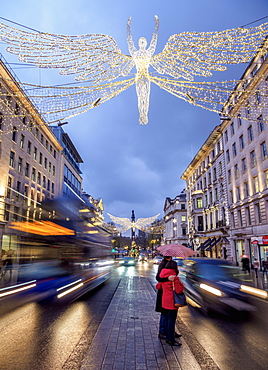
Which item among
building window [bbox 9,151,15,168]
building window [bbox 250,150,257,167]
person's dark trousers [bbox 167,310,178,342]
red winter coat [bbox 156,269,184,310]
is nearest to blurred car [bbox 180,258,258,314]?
person's dark trousers [bbox 167,310,178,342]

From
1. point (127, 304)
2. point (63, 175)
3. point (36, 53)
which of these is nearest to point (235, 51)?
point (36, 53)

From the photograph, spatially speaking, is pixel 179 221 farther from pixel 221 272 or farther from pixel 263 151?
pixel 221 272

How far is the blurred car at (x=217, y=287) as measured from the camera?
11.7 metres

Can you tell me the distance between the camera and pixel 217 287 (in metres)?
15.7

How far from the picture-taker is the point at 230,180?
39.7 meters

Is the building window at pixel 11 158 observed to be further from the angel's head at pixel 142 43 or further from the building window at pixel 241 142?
the angel's head at pixel 142 43

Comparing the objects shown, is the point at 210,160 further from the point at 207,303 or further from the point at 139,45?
the point at 139,45

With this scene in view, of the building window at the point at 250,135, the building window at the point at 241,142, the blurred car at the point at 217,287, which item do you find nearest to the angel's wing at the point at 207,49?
the blurred car at the point at 217,287

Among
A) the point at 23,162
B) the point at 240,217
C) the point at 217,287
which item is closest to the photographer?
the point at 217,287

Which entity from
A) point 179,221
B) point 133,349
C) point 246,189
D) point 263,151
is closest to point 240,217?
point 246,189

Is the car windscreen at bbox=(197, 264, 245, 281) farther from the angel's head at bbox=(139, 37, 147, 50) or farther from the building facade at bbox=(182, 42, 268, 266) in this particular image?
the angel's head at bbox=(139, 37, 147, 50)

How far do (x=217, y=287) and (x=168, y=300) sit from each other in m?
11.3

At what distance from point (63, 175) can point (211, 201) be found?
98.5ft

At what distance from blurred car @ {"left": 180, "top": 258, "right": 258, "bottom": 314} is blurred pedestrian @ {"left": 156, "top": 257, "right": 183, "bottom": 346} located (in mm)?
5327
